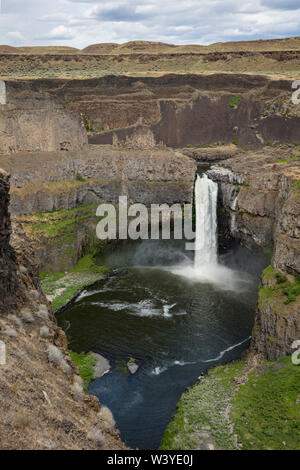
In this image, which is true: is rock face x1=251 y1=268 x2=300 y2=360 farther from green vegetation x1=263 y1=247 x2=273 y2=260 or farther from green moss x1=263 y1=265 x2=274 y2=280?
green vegetation x1=263 y1=247 x2=273 y2=260

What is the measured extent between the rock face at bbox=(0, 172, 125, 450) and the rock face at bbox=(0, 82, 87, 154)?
86.2ft

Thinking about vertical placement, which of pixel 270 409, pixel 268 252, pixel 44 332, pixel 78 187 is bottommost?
pixel 270 409

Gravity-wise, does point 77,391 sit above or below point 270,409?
above

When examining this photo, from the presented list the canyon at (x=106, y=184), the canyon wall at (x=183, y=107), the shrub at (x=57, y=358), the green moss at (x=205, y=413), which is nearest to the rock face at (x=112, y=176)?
the canyon at (x=106, y=184)

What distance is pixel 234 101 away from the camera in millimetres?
59719

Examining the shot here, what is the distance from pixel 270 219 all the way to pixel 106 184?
16.5 metres

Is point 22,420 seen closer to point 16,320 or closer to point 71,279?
point 16,320

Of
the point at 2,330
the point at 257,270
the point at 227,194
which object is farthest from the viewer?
the point at 227,194

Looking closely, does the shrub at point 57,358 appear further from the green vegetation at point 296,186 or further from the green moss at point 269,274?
the green vegetation at point 296,186

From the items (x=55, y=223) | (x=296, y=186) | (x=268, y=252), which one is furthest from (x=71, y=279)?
(x=296, y=186)
